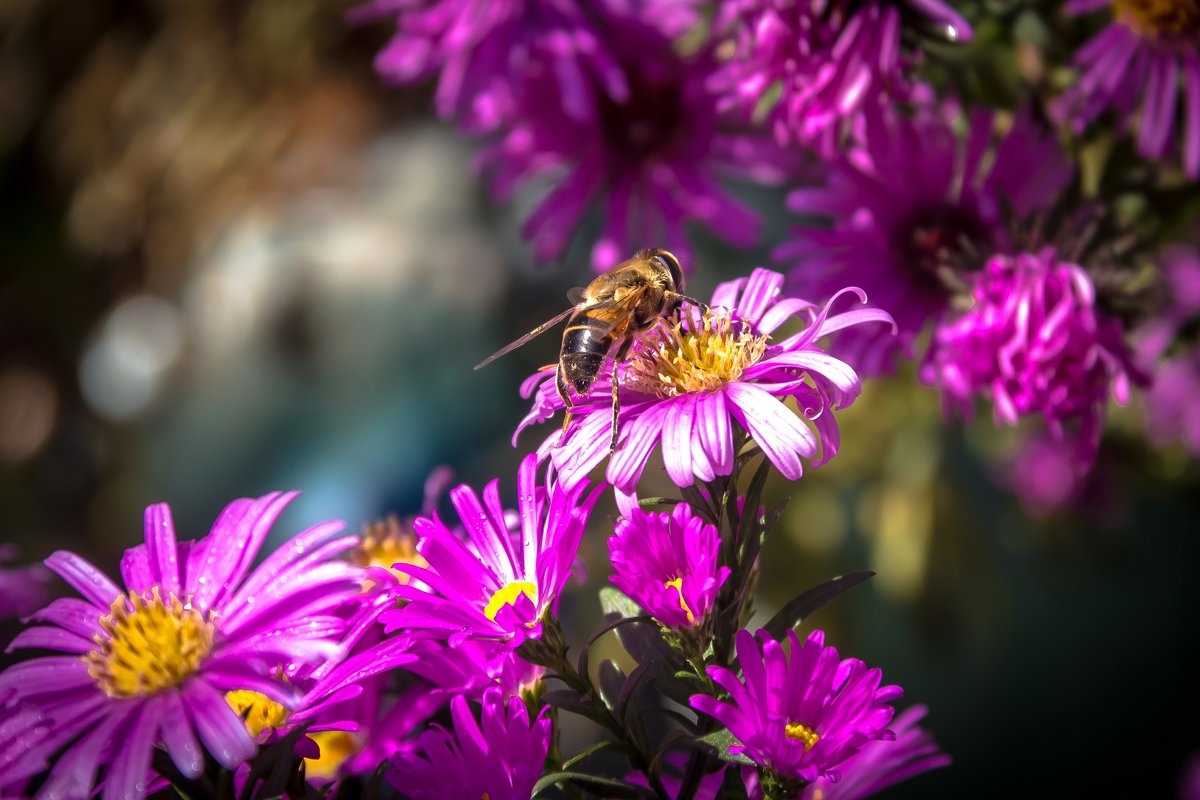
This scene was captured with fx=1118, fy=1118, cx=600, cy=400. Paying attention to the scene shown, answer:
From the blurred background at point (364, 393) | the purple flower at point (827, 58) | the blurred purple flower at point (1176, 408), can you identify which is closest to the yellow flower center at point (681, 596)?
the purple flower at point (827, 58)

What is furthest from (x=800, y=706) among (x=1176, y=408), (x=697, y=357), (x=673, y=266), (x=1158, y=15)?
(x=1176, y=408)

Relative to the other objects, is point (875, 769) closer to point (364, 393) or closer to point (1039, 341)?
point (1039, 341)

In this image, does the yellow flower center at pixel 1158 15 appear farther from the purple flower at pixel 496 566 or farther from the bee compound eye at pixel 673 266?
the purple flower at pixel 496 566

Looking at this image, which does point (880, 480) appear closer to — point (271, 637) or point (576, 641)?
point (576, 641)

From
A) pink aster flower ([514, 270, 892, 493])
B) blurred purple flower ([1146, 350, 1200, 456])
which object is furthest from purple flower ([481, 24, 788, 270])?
blurred purple flower ([1146, 350, 1200, 456])

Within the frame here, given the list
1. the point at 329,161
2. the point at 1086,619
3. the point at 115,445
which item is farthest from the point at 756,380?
the point at 115,445

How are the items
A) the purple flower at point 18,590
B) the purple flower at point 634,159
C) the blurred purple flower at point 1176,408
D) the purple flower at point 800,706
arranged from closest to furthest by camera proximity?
the purple flower at point 800,706
the purple flower at point 18,590
the purple flower at point 634,159
the blurred purple flower at point 1176,408

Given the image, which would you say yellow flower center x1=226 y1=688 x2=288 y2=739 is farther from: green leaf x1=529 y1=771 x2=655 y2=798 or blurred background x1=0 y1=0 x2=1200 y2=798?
blurred background x1=0 y1=0 x2=1200 y2=798
